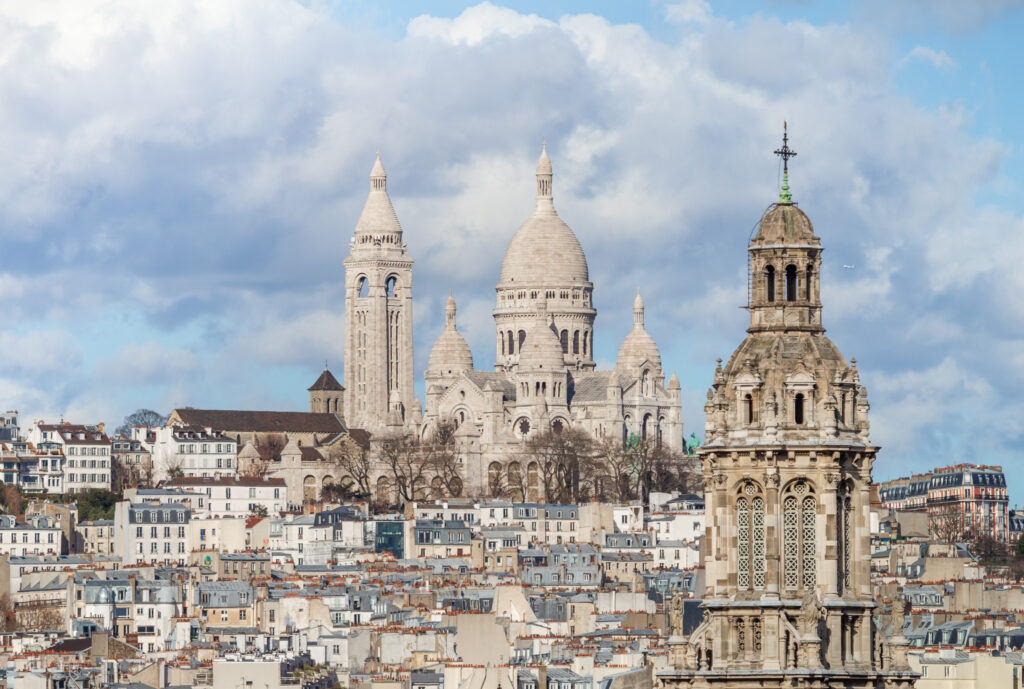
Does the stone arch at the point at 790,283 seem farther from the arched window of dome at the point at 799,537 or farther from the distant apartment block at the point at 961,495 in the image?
the distant apartment block at the point at 961,495

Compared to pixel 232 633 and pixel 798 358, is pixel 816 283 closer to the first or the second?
pixel 798 358

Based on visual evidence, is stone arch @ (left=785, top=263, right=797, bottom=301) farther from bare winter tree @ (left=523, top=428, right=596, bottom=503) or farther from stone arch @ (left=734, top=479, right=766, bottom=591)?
bare winter tree @ (left=523, top=428, right=596, bottom=503)

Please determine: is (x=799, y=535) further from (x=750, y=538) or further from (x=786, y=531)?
(x=750, y=538)

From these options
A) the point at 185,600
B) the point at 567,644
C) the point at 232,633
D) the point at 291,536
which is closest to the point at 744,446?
the point at 567,644

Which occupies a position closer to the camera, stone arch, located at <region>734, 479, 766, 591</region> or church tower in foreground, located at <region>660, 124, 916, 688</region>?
church tower in foreground, located at <region>660, 124, 916, 688</region>

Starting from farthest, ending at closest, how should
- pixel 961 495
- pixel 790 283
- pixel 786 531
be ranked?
pixel 961 495, pixel 790 283, pixel 786 531

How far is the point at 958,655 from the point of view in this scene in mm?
77438

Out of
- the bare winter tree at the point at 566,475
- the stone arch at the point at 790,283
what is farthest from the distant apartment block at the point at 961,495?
the stone arch at the point at 790,283

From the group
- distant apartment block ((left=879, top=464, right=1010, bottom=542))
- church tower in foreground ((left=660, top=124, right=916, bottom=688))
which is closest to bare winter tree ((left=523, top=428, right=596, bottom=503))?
distant apartment block ((left=879, top=464, right=1010, bottom=542))

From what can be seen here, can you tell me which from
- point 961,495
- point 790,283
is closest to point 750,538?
point 790,283

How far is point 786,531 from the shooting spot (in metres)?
32.8

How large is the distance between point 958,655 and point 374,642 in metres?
32.3

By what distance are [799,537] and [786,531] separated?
137 mm

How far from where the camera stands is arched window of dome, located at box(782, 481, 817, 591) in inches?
1289
